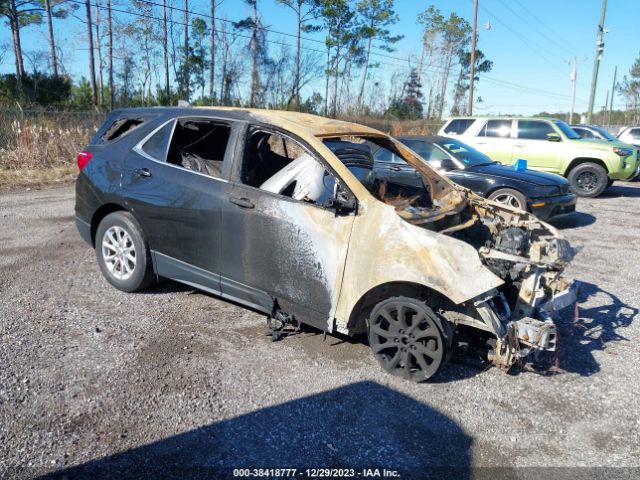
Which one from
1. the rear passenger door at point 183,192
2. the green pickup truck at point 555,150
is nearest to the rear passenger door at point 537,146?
the green pickup truck at point 555,150

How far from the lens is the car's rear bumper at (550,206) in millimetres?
8016

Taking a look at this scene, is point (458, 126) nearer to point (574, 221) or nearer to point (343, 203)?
point (574, 221)

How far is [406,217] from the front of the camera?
11.7ft

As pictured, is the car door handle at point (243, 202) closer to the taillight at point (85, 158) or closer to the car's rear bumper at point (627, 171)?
the taillight at point (85, 158)

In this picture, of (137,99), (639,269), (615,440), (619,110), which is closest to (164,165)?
(615,440)

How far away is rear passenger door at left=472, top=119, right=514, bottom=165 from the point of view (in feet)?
41.0

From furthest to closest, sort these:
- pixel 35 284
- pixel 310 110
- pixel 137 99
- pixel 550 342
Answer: pixel 310 110
pixel 137 99
pixel 35 284
pixel 550 342

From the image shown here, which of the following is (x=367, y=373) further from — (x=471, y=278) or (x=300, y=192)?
(x=300, y=192)

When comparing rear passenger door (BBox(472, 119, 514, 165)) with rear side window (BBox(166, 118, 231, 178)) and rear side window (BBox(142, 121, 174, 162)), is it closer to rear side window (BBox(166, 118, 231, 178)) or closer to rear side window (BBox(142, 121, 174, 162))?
rear side window (BBox(166, 118, 231, 178))

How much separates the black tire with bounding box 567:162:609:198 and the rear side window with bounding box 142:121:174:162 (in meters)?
10.7

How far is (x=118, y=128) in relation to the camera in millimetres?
5012

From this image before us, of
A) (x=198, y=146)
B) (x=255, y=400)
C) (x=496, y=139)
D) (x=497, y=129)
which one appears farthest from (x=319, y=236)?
(x=497, y=129)

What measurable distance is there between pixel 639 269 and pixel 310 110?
32.9 m

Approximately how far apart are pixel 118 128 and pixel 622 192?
13650mm
